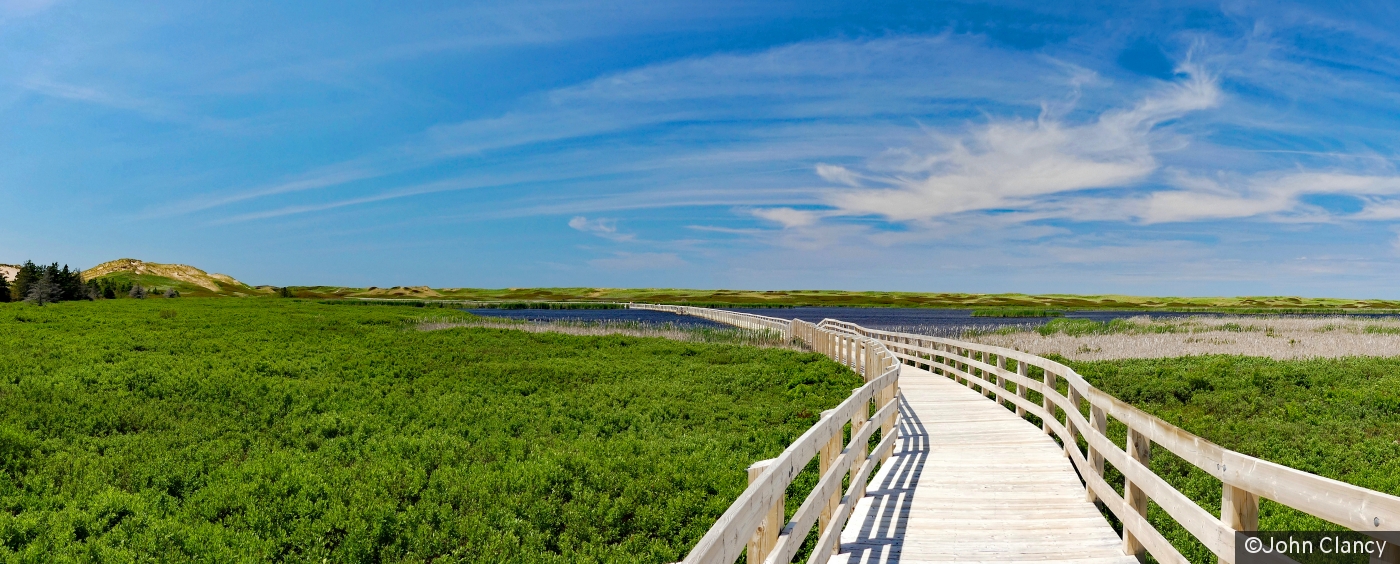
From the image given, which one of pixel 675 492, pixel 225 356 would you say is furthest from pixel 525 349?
pixel 675 492

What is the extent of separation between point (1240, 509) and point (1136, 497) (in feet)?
6.33

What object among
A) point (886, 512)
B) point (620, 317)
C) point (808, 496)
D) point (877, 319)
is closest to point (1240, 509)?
point (808, 496)

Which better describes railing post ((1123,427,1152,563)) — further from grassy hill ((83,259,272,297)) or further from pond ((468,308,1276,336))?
grassy hill ((83,259,272,297))

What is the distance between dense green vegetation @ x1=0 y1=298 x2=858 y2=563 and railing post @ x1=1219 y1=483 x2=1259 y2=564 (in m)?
5.19

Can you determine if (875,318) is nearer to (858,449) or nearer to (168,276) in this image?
(858,449)

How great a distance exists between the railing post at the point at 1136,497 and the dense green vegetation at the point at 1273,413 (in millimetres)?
1853

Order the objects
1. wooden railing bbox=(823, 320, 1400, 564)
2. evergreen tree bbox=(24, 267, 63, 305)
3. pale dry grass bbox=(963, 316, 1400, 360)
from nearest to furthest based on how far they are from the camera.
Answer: wooden railing bbox=(823, 320, 1400, 564) < pale dry grass bbox=(963, 316, 1400, 360) < evergreen tree bbox=(24, 267, 63, 305)

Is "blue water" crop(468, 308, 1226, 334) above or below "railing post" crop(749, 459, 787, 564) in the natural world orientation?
below

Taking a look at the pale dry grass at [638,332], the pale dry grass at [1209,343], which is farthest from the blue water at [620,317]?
the pale dry grass at [1209,343]

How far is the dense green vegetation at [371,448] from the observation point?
27.3 feet

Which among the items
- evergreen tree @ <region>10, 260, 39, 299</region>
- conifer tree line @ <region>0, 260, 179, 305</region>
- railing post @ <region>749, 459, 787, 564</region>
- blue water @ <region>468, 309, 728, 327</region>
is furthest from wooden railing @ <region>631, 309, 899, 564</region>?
evergreen tree @ <region>10, 260, 39, 299</region>

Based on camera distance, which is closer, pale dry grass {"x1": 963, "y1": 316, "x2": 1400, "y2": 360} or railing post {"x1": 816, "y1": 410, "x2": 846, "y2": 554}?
railing post {"x1": 816, "y1": 410, "x2": 846, "y2": 554}

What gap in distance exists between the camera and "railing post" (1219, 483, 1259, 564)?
175 inches

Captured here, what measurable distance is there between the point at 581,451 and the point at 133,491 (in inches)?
243
